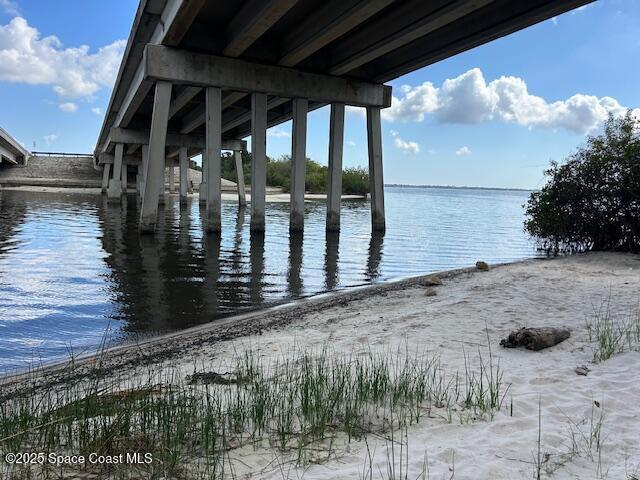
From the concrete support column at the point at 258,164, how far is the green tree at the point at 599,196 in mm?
10690

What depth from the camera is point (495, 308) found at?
23.4ft

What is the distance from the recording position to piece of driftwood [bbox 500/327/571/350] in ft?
16.4

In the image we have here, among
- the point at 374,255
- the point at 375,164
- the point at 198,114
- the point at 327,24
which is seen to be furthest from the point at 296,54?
the point at 198,114

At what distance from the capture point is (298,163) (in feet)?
70.7

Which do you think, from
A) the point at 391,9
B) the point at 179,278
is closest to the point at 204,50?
the point at 391,9

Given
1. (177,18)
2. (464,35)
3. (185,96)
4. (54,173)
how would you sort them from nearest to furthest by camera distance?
1. (177,18)
2. (464,35)
3. (185,96)
4. (54,173)

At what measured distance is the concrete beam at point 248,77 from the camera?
18359 mm

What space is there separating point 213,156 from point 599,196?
1407 cm

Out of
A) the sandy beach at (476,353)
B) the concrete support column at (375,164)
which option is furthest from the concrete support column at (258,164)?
the sandy beach at (476,353)

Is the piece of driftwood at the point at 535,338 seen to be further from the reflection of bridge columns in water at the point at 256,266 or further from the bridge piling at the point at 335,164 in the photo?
the bridge piling at the point at 335,164

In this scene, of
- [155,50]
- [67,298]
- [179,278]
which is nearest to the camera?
[67,298]

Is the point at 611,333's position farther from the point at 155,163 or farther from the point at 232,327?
the point at 155,163

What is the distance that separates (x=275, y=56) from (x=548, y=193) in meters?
11.9

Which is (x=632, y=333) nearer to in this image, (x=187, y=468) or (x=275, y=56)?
(x=187, y=468)
